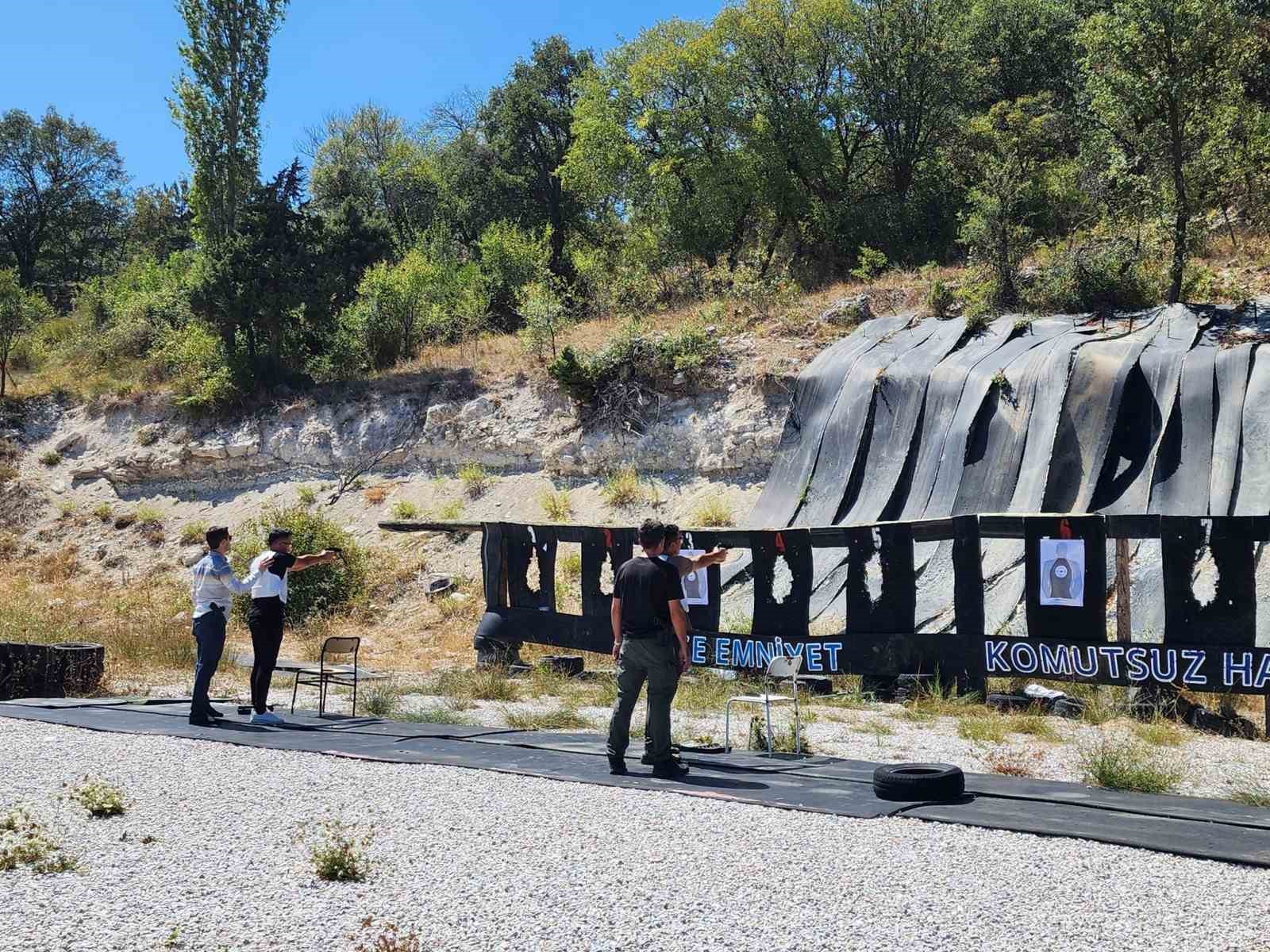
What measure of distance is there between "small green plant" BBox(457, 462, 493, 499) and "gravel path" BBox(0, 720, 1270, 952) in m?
18.5

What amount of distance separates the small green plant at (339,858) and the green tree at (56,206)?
50.1 metres

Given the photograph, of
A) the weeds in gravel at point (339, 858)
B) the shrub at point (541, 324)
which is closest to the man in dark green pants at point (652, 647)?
the weeds in gravel at point (339, 858)

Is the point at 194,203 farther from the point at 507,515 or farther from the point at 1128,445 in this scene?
the point at 1128,445

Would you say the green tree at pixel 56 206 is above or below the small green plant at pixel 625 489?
above

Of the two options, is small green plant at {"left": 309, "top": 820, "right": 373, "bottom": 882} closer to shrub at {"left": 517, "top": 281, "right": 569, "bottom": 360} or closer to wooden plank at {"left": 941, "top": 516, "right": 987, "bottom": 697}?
wooden plank at {"left": 941, "top": 516, "right": 987, "bottom": 697}

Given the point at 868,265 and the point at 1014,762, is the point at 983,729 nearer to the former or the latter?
the point at 1014,762

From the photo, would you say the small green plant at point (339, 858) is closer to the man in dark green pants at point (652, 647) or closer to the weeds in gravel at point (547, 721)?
the man in dark green pants at point (652, 647)

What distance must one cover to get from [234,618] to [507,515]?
20.2ft

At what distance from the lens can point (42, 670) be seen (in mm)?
13367

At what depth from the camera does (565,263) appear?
140 feet

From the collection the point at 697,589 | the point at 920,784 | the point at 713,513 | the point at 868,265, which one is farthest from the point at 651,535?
the point at 868,265

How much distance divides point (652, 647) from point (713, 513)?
46.2ft

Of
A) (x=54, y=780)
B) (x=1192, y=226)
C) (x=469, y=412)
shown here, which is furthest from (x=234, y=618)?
(x=1192, y=226)

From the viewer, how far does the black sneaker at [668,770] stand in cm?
814
